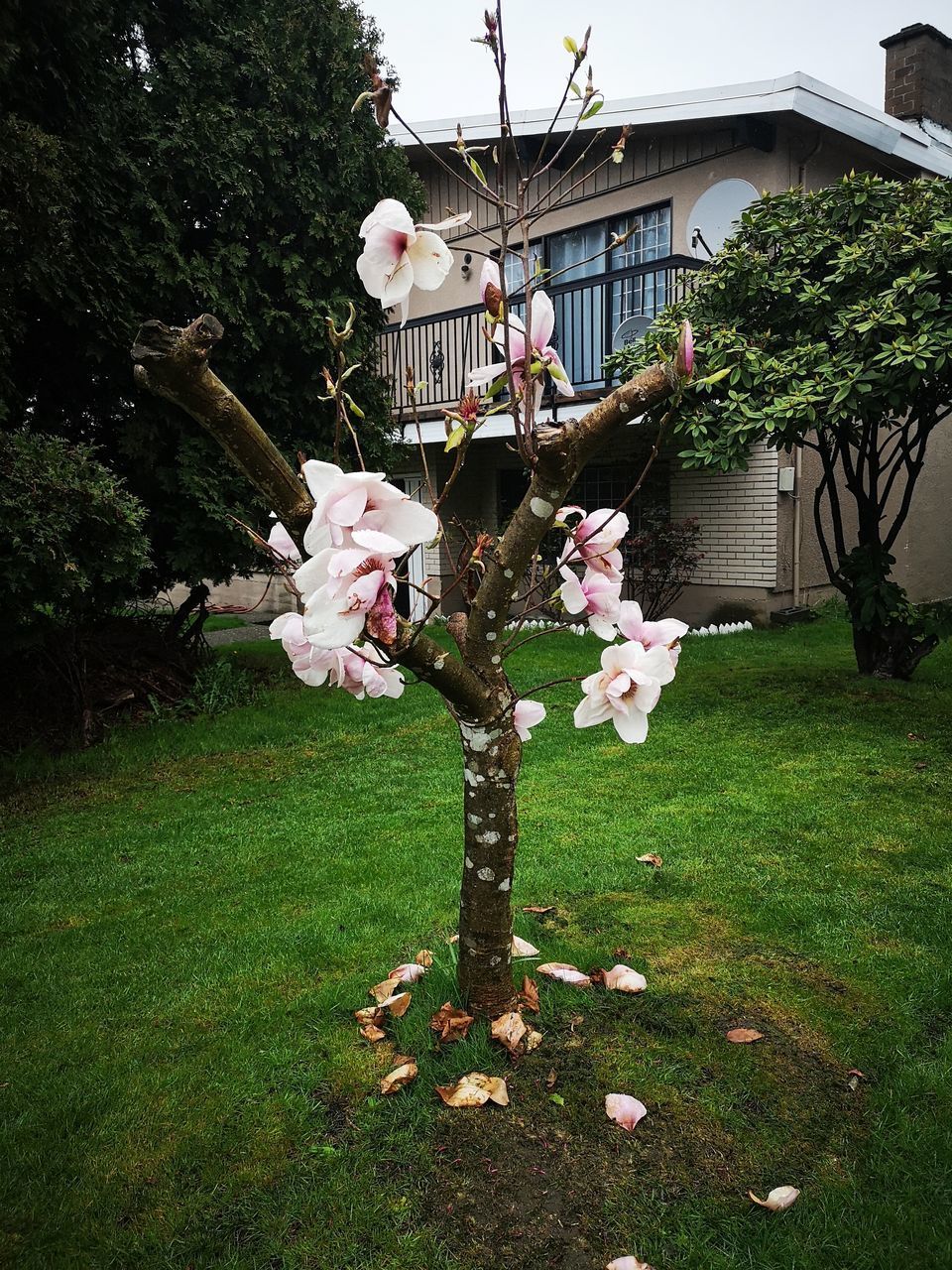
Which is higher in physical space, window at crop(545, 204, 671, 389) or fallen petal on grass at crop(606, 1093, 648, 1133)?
window at crop(545, 204, 671, 389)

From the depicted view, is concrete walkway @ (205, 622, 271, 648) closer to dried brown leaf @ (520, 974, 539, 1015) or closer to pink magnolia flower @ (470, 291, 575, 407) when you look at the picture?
dried brown leaf @ (520, 974, 539, 1015)

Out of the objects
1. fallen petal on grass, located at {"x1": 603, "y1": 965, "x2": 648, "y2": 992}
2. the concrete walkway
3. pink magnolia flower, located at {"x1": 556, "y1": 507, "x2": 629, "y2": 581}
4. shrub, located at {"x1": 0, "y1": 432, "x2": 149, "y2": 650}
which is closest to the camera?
pink magnolia flower, located at {"x1": 556, "y1": 507, "x2": 629, "y2": 581}

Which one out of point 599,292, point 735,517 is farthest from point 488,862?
point 599,292

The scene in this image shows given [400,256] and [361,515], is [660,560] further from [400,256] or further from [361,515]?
[361,515]

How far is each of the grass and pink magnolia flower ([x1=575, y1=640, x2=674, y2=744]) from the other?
968mm

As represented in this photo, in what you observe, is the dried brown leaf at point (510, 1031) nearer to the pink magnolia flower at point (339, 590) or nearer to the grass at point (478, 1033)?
the grass at point (478, 1033)

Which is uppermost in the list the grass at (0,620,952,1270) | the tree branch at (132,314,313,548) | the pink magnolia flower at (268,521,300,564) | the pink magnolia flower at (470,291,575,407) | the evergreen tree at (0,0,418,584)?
the evergreen tree at (0,0,418,584)

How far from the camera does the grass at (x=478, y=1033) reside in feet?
5.70

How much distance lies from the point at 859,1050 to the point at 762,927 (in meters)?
0.74

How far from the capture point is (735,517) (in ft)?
32.8

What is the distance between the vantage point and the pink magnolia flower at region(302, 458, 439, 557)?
4.22 ft

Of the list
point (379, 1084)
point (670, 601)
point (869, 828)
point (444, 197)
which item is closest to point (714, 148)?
point (444, 197)

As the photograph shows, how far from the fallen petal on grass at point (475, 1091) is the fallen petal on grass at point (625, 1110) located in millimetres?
252

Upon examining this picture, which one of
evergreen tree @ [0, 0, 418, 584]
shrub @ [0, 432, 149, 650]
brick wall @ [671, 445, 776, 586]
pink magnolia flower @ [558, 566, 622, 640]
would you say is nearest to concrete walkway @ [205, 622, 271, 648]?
evergreen tree @ [0, 0, 418, 584]
